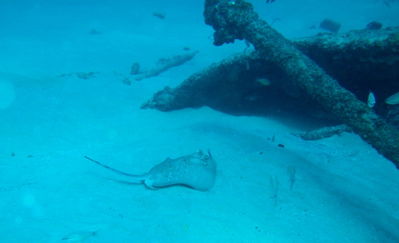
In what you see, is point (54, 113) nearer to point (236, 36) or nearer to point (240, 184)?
point (236, 36)

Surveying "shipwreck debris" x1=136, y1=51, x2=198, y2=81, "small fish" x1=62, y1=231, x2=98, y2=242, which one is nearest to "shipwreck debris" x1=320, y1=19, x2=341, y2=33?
"shipwreck debris" x1=136, y1=51, x2=198, y2=81

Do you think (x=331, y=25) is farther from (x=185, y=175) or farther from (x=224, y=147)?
(x=185, y=175)

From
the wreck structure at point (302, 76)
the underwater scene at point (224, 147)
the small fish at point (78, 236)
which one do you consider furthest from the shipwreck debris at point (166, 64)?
the small fish at point (78, 236)

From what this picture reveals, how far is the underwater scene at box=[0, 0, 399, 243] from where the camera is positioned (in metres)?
3.25

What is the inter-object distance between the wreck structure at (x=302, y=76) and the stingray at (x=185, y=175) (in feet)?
7.83

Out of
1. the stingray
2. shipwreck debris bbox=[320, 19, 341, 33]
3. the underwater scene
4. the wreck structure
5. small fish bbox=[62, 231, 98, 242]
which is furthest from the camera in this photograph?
shipwreck debris bbox=[320, 19, 341, 33]

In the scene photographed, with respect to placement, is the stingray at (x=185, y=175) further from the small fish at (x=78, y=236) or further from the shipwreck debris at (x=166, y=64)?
the shipwreck debris at (x=166, y=64)

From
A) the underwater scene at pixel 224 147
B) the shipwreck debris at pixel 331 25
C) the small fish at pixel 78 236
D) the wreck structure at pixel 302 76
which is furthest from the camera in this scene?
the shipwreck debris at pixel 331 25

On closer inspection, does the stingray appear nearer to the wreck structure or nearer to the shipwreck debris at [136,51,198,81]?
the wreck structure

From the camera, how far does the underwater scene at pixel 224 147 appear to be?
3.25 m

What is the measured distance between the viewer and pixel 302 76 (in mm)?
4438

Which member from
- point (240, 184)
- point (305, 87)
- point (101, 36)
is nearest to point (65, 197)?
point (240, 184)

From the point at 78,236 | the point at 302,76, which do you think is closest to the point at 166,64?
the point at 302,76

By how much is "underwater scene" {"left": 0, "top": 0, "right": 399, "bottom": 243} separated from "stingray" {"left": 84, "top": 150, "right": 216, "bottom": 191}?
2cm
